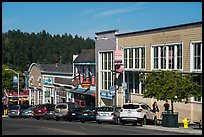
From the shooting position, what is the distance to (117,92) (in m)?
48.8

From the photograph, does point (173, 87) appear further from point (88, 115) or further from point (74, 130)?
point (74, 130)

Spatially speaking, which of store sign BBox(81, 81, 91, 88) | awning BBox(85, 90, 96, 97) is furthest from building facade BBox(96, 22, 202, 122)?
store sign BBox(81, 81, 91, 88)

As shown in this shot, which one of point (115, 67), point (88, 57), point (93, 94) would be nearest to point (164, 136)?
point (115, 67)

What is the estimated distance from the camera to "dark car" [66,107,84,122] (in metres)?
35.7

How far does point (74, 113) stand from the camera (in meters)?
36.1

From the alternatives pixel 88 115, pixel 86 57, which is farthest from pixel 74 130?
pixel 86 57

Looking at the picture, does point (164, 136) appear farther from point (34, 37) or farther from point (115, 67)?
point (34, 37)

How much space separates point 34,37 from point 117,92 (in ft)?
403

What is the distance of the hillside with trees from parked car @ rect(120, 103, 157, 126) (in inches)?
3952

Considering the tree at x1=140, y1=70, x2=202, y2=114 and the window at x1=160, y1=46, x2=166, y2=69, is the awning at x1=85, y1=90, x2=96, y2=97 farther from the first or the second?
the tree at x1=140, y1=70, x2=202, y2=114

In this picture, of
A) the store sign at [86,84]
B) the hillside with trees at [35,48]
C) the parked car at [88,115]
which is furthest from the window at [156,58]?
the hillside with trees at [35,48]

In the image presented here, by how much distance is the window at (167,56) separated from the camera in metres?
37.3

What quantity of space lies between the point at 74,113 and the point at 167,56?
31.5 feet

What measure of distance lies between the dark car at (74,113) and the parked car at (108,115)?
3.46 meters
